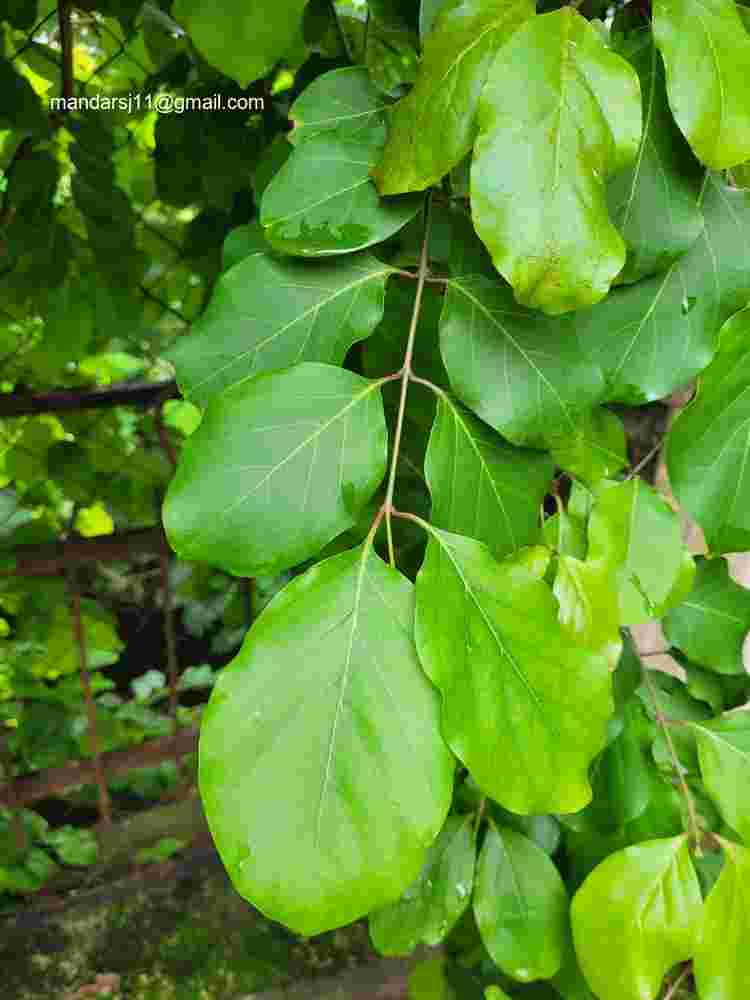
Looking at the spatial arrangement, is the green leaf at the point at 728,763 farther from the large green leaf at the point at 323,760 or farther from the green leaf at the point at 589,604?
the large green leaf at the point at 323,760

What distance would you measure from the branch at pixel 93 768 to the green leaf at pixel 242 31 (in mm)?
1459

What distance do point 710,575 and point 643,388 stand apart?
0.90 feet

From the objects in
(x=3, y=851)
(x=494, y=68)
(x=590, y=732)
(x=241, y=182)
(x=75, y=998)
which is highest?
(x=494, y=68)

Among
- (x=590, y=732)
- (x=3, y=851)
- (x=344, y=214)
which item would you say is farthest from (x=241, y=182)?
(x=3, y=851)

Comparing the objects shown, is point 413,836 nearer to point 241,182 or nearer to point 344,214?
point 344,214

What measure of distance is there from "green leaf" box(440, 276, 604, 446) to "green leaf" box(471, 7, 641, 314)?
0.08m

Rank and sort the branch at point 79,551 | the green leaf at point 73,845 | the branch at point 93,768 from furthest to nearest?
1. the green leaf at point 73,845
2. the branch at point 93,768
3. the branch at point 79,551

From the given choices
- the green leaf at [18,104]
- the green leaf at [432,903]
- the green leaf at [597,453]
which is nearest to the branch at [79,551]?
the green leaf at [18,104]

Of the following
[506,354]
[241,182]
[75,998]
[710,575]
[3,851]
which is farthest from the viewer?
[3,851]

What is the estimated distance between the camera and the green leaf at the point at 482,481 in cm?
47

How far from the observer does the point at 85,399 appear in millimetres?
1187

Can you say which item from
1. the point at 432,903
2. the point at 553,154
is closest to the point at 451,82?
the point at 553,154

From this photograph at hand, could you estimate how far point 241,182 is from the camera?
0.82m

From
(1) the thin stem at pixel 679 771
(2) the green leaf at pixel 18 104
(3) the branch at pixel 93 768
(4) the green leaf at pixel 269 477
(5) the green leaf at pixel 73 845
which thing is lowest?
(5) the green leaf at pixel 73 845
